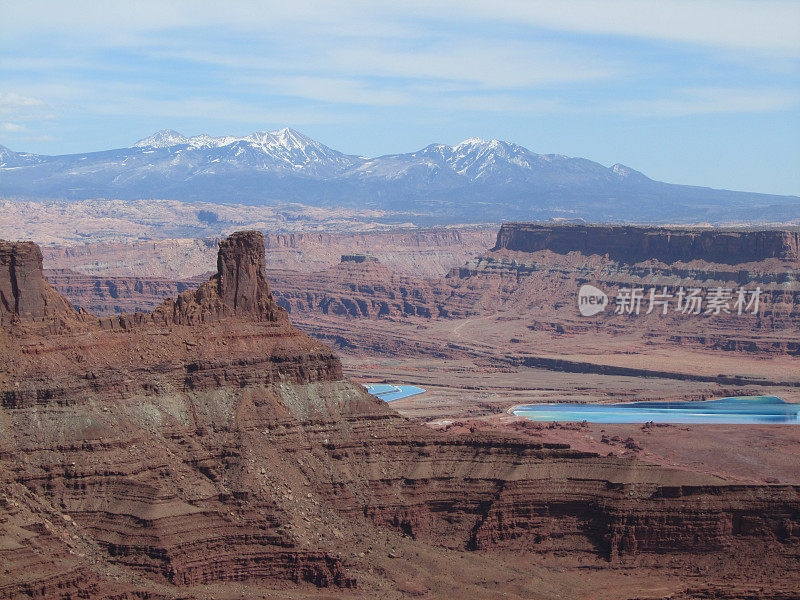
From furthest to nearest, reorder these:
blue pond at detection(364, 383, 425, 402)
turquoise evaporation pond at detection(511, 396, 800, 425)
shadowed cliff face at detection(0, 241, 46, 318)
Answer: blue pond at detection(364, 383, 425, 402), turquoise evaporation pond at detection(511, 396, 800, 425), shadowed cliff face at detection(0, 241, 46, 318)

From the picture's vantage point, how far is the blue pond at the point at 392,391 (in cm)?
16986

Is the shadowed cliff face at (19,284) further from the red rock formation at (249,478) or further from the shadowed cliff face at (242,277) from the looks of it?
the shadowed cliff face at (242,277)

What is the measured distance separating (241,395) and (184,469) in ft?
27.8

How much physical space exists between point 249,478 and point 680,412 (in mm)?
93221

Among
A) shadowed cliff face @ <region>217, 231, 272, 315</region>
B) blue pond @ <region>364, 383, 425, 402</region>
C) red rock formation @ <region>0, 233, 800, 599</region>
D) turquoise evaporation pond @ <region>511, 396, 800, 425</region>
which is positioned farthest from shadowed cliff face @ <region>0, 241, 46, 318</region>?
blue pond @ <region>364, 383, 425, 402</region>

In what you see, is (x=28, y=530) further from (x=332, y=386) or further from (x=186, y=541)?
(x=332, y=386)

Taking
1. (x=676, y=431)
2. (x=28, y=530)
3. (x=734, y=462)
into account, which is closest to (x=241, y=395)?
(x=28, y=530)

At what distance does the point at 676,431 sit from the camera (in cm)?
14050

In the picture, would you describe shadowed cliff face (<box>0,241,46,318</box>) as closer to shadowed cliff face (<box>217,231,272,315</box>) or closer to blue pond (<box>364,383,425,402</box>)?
shadowed cliff face (<box>217,231,272,315</box>)

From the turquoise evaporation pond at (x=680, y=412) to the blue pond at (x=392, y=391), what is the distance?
16433 mm

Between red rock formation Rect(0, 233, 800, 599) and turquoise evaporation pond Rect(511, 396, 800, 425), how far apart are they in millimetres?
67443

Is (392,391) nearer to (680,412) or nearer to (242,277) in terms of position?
(680,412)

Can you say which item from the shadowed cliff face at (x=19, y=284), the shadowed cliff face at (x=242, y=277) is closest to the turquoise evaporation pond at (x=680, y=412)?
the shadowed cliff face at (x=242, y=277)

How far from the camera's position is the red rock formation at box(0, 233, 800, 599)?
7362 cm
